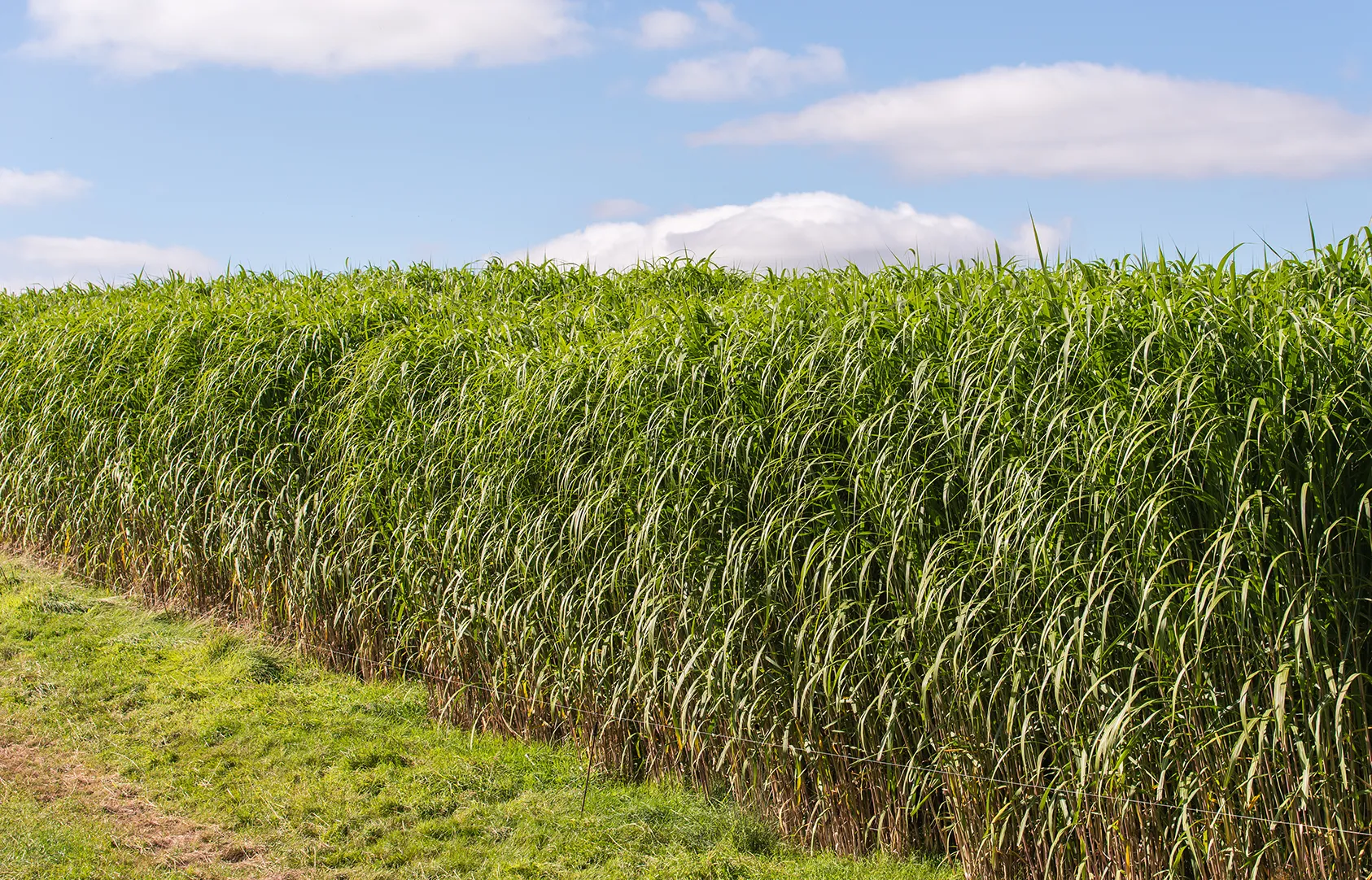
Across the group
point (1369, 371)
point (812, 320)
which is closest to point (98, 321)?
point (812, 320)

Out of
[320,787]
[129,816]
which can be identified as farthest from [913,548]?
[129,816]

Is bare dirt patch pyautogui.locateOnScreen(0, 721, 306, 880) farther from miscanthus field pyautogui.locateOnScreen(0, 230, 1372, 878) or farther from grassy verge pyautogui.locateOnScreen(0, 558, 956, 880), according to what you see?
miscanthus field pyautogui.locateOnScreen(0, 230, 1372, 878)

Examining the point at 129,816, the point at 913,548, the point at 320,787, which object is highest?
the point at 913,548

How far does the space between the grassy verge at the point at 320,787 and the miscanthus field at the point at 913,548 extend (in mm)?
176

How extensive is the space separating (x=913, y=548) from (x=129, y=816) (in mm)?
3203

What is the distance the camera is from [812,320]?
4129 millimetres

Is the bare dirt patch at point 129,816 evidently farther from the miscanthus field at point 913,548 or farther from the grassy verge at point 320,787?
the miscanthus field at point 913,548

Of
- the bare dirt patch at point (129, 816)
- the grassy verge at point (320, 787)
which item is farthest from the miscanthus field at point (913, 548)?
the bare dirt patch at point (129, 816)

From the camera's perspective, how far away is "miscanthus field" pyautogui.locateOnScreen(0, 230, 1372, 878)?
9.34ft

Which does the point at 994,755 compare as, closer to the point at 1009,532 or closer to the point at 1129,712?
the point at 1129,712

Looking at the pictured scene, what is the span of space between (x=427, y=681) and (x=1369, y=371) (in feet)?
12.9

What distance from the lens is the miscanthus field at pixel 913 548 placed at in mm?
2848

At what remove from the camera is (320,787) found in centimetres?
449

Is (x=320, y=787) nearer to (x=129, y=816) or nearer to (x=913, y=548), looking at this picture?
(x=129, y=816)
